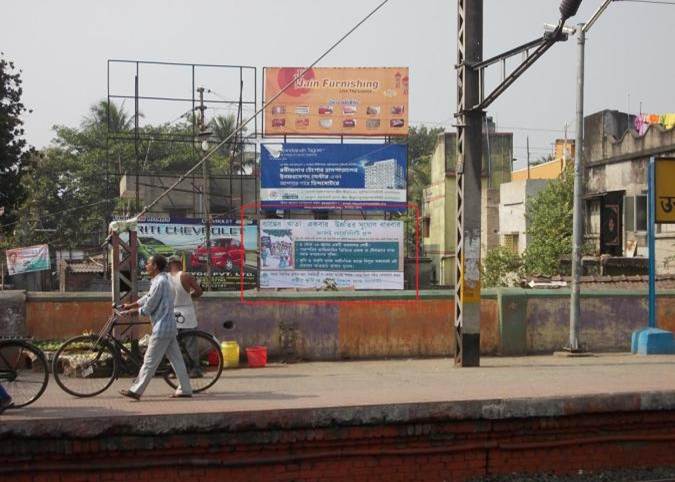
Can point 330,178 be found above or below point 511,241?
above

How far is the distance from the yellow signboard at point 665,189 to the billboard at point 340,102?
17.3 meters

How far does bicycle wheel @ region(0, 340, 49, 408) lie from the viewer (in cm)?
871

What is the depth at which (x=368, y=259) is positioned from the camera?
26.4 m

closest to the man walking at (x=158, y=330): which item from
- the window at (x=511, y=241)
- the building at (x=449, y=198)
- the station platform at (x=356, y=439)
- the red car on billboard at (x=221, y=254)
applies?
the station platform at (x=356, y=439)

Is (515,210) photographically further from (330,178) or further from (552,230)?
(330,178)

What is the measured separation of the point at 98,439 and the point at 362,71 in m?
26.6

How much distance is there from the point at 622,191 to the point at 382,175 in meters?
8.35

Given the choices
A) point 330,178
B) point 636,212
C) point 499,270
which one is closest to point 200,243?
point 330,178

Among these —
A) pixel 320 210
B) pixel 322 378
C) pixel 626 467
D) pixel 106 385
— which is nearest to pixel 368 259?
pixel 320 210

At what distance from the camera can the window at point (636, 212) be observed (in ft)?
92.5

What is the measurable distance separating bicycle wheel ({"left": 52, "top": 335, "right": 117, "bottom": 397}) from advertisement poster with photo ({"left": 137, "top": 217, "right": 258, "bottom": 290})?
62.4 feet

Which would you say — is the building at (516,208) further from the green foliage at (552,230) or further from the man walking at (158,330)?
the man walking at (158,330)

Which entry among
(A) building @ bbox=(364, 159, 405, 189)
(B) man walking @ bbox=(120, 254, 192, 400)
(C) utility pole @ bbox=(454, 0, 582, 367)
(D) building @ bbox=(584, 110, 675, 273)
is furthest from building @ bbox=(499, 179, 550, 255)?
(B) man walking @ bbox=(120, 254, 192, 400)

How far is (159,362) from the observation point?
29.6 feet
